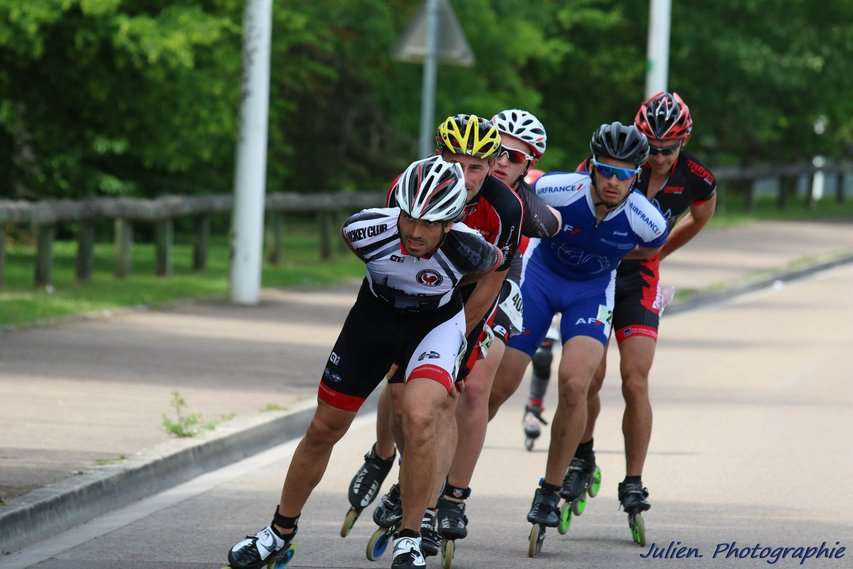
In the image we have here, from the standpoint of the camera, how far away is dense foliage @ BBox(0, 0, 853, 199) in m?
21.7

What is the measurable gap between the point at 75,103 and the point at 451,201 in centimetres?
1657

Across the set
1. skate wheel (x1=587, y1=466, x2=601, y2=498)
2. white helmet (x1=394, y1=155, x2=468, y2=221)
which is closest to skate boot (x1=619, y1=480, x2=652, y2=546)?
skate wheel (x1=587, y1=466, x2=601, y2=498)

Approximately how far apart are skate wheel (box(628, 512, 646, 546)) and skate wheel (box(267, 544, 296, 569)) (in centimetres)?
183

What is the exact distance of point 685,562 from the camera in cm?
848

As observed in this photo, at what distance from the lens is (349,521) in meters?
8.88

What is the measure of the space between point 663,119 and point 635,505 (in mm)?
1898

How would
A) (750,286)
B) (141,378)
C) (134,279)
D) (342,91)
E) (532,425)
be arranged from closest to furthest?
(532,425) → (141,378) → (134,279) → (750,286) → (342,91)

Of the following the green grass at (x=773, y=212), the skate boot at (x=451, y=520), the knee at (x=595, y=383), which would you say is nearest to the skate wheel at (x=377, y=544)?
the skate boot at (x=451, y=520)

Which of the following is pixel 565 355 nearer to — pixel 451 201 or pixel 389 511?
pixel 389 511

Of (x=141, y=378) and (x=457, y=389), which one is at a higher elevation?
(x=457, y=389)

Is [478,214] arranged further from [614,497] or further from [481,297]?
[614,497]

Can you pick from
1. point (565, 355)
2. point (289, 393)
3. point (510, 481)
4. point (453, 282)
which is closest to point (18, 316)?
point (289, 393)

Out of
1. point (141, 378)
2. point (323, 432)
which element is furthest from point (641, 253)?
point (141, 378)

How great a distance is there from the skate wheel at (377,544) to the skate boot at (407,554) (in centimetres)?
64
